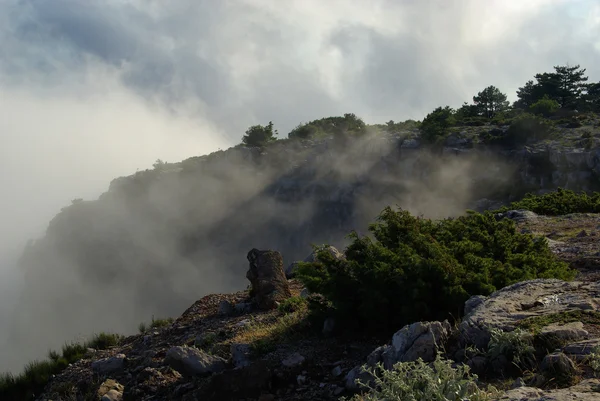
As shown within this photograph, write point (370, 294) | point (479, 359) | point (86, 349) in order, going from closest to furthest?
point (479, 359) < point (370, 294) < point (86, 349)

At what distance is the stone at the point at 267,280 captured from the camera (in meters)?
11.5

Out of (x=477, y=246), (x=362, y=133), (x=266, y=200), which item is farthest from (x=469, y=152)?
(x=477, y=246)

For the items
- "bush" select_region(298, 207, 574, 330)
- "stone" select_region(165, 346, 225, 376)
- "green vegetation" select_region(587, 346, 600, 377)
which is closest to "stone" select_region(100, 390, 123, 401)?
"stone" select_region(165, 346, 225, 376)

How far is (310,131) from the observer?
6203 centimetres

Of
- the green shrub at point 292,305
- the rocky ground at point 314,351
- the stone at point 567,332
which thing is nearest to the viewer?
the rocky ground at point 314,351

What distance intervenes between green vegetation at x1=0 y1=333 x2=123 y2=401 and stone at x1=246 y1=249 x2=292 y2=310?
3.88 m

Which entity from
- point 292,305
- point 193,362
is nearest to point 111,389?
point 193,362

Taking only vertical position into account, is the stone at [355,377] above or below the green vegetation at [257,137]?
below

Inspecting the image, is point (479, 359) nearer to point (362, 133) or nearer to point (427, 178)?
point (427, 178)

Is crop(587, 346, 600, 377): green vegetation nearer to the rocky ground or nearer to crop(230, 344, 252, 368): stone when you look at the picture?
the rocky ground

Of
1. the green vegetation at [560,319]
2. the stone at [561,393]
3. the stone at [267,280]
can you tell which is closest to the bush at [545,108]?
the stone at [267,280]

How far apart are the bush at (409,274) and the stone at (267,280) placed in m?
2.77

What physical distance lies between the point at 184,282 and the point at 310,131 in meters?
23.7

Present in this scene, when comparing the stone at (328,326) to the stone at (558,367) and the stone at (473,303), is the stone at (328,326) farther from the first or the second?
the stone at (558,367)
